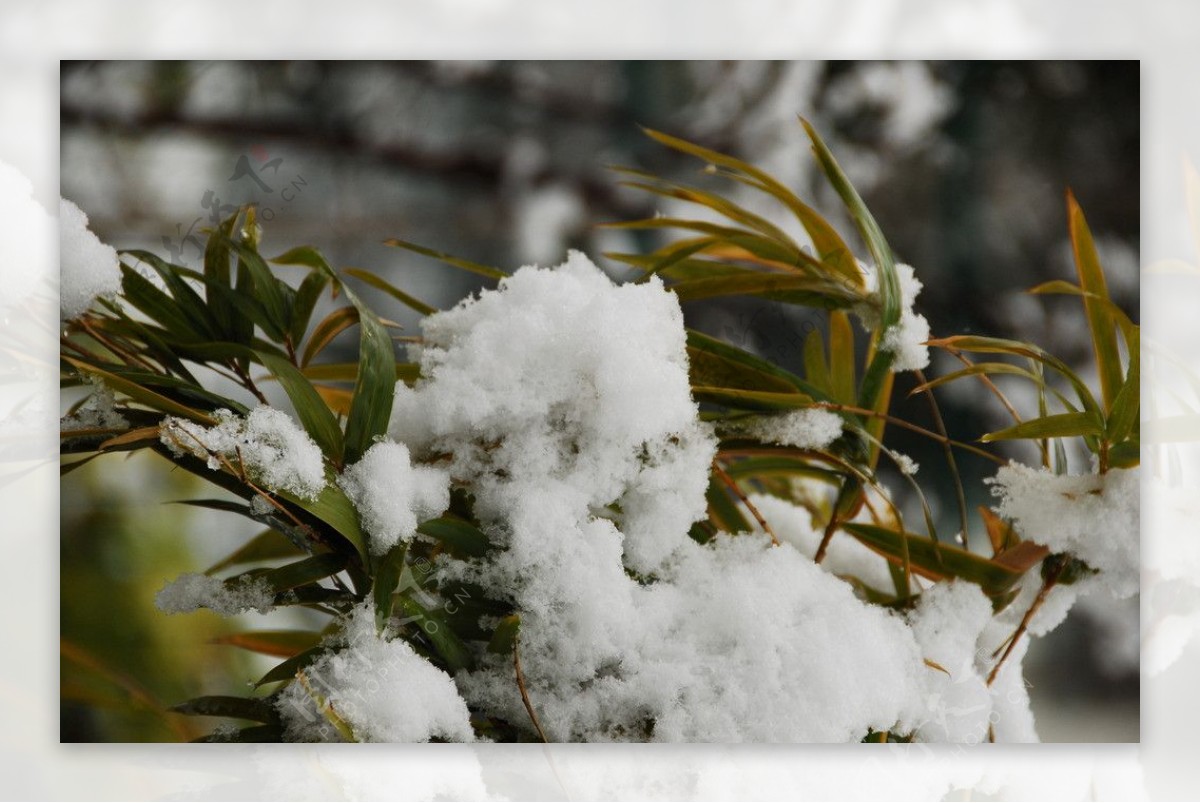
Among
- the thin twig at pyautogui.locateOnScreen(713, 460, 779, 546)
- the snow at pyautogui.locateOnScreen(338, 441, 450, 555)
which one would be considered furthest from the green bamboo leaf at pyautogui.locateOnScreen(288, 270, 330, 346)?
the thin twig at pyautogui.locateOnScreen(713, 460, 779, 546)

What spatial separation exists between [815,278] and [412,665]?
0.44 meters

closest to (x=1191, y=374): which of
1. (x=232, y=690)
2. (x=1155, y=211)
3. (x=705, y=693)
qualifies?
(x=1155, y=211)

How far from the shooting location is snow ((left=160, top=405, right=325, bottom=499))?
0.80m

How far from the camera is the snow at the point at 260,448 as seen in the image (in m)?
0.80

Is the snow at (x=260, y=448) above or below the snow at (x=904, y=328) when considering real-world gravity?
Result: below

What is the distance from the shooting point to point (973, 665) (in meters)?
0.91

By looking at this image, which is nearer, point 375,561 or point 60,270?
point 375,561

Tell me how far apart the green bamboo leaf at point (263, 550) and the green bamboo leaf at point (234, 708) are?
4.0 inches

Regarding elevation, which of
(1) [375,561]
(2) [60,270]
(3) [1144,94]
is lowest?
(1) [375,561]

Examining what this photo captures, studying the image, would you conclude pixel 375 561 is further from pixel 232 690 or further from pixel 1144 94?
pixel 1144 94

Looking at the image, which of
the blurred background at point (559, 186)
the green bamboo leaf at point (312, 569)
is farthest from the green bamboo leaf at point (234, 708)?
the green bamboo leaf at point (312, 569)

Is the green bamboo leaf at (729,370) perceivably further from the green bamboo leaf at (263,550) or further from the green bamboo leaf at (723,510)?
the green bamboo leaf at (263,550)

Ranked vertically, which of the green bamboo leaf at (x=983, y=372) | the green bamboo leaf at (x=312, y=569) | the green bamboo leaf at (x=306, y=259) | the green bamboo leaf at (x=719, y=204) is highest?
the green bamboo leaf at (x=719, y=204)

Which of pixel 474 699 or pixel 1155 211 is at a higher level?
pixel 1155 211
